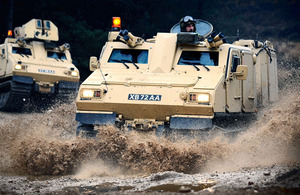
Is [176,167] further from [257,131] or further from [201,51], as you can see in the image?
[201,51]

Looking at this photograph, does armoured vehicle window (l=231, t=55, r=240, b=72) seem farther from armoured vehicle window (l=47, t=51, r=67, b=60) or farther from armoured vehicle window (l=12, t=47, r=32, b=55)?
armoured vehicle window (l=47, t=51, r=67, b=60)

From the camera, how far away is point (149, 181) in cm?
698

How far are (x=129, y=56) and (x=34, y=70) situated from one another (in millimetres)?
7762

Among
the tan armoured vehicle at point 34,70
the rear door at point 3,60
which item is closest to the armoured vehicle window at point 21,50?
the tan armoured vehicle at point 34,70

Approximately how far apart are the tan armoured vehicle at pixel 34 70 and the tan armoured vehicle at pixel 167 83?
7346 mm

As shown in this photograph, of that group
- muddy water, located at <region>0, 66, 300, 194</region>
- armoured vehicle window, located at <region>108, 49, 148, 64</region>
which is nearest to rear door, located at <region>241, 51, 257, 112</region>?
muddy water, located at <region>0, 66, 300, 194</region>

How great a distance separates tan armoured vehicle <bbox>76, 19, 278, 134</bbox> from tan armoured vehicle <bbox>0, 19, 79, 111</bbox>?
24.1 feet

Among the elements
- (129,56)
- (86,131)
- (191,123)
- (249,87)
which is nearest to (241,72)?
(249,87)

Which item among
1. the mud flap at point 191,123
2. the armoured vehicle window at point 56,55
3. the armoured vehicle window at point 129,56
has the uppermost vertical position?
the armoured vehicle window at point 56,55

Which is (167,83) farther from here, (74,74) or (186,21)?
(74,74)

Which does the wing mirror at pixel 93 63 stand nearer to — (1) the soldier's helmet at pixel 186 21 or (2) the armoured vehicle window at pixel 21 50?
(1) the soldier's helmet at pixel 186 21

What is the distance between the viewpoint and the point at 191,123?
328 inches

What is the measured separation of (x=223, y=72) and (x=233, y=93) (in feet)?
1.56

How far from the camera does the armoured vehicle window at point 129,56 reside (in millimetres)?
9797
